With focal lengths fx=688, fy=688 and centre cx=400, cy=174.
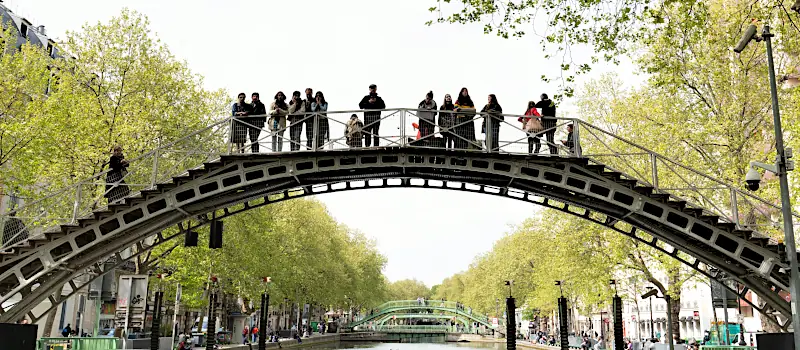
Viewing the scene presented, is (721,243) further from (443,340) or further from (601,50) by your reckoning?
(443,340)

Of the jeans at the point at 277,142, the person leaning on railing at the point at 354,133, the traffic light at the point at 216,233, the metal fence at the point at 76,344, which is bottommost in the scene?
the metal fence at the point at 76,344

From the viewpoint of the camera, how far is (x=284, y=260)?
5484cm

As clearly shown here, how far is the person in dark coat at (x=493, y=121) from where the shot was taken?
70.2 ft

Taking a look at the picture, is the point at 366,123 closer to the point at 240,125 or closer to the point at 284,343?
the point at 240,125

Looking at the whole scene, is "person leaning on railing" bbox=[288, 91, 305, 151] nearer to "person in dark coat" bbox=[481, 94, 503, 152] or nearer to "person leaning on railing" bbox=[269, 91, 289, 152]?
"person leaning on railing" bbox=[269, 91, 289, 152]

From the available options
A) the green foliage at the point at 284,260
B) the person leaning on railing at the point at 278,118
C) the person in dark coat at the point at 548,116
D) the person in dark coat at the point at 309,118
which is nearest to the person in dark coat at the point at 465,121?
the person in dark coat at the point at 548,116

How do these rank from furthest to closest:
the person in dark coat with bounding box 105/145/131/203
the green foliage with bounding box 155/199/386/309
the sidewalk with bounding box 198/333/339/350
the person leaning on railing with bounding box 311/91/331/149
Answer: the sidewalk with bounding box 198/333/339/350 → the green foliage with bounding box 155/199/386/309 → the person in dark coat with bounding box 105/145/131/203 → the person leaning on railing with bounding box 311/91/331/149

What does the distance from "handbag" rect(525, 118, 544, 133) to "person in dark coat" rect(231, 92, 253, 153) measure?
8872 mm

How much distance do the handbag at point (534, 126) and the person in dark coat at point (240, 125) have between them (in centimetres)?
887

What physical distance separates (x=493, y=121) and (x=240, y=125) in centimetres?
813

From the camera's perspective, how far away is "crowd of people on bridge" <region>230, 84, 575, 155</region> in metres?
21.6

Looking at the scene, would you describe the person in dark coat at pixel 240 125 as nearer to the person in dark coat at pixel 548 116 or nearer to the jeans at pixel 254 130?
the jeans at pixel 254 130

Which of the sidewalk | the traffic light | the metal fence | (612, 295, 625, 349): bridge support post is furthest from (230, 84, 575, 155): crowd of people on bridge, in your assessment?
the sidewalk

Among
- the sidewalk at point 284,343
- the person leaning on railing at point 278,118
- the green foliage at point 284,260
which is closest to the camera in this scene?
the person leaning on railing at point 278,118
